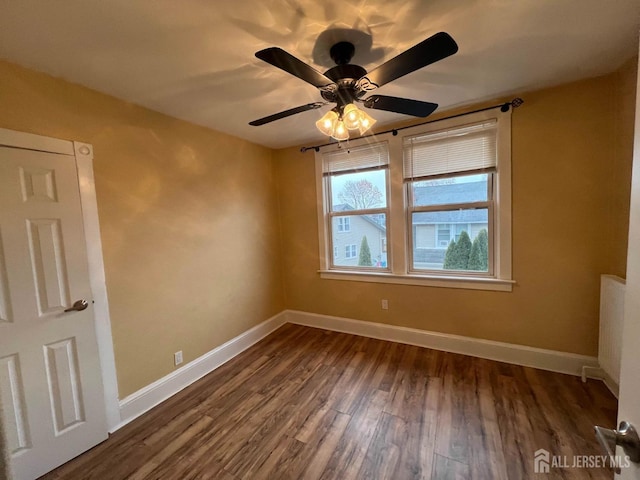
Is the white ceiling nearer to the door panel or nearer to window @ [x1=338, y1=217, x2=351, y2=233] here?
window @ [x1=338, y1=217, x2=351, y2=233]

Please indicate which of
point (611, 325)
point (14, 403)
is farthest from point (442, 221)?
point (14, 403)

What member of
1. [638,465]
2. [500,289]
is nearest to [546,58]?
[500,289]

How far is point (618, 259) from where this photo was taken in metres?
1.99

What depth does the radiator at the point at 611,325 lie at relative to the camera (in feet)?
6.04

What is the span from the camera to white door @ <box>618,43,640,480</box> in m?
0.60

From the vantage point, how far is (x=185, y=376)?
94.2 inches

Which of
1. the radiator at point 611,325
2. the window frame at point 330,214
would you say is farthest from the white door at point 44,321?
the radiator at point 611,325

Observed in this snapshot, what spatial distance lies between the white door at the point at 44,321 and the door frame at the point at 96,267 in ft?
0.11

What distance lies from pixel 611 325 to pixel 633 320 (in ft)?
6.44

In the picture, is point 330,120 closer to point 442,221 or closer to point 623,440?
point 623,440

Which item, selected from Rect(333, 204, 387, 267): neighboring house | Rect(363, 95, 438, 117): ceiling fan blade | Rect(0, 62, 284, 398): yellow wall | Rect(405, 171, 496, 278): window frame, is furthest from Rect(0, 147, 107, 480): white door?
Rect(405, 171, 496, 278): window frame

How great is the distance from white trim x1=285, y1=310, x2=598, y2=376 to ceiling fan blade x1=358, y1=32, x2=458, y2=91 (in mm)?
2507

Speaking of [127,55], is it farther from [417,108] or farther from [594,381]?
[594,381]

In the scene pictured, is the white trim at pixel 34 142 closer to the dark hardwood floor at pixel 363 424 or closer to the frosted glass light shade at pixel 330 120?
the frosted glass light shade at pixel 330 120
